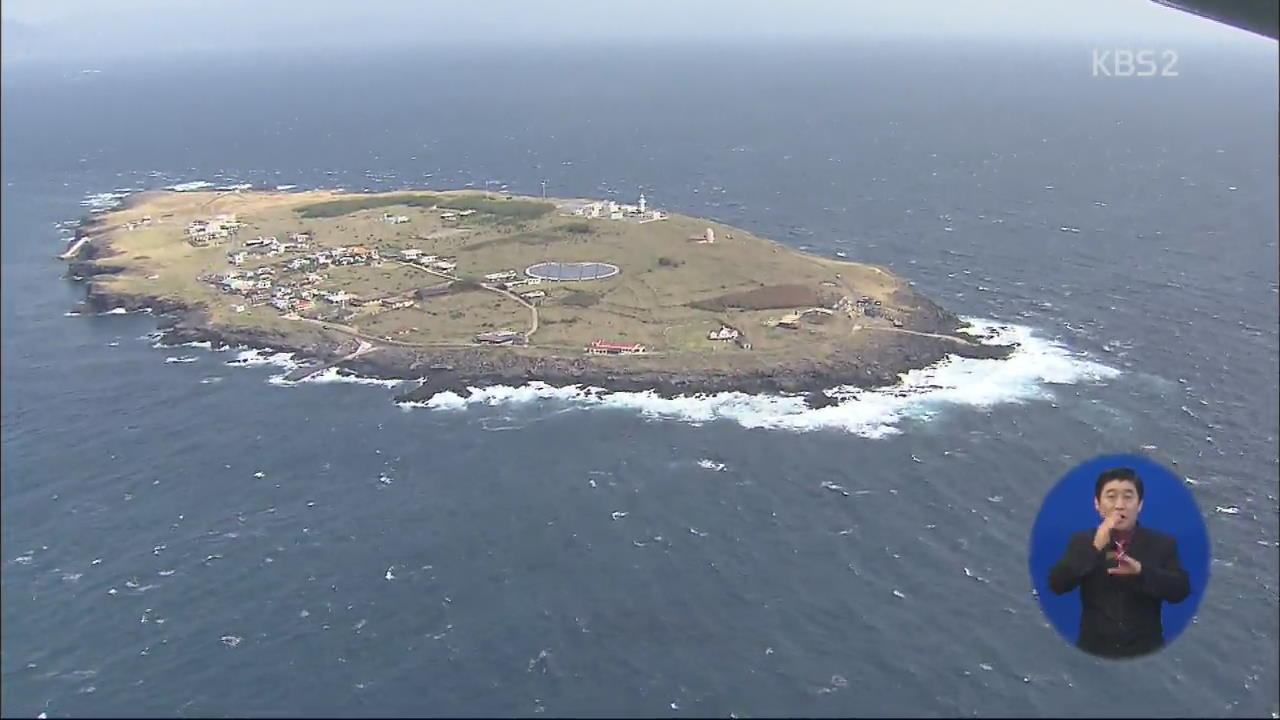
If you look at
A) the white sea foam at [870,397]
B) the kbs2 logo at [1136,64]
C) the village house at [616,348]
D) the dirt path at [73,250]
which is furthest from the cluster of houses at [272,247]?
the kbs2 logo at [1136,64]

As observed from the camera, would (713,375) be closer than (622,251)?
Yes

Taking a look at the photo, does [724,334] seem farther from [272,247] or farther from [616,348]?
[272,247]

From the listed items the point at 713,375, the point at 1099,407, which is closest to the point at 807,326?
the point at 713,375

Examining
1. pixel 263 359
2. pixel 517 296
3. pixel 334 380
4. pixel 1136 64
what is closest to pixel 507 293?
pixel 517 296

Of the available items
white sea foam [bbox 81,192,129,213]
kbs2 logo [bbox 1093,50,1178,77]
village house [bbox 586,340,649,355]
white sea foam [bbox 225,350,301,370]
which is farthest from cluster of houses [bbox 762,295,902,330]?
white sea foam [bbox 81,192,129,213]

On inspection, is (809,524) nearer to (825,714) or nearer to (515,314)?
(825,714)

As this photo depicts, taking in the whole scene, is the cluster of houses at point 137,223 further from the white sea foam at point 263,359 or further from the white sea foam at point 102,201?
the white sea foam at point 263,359
